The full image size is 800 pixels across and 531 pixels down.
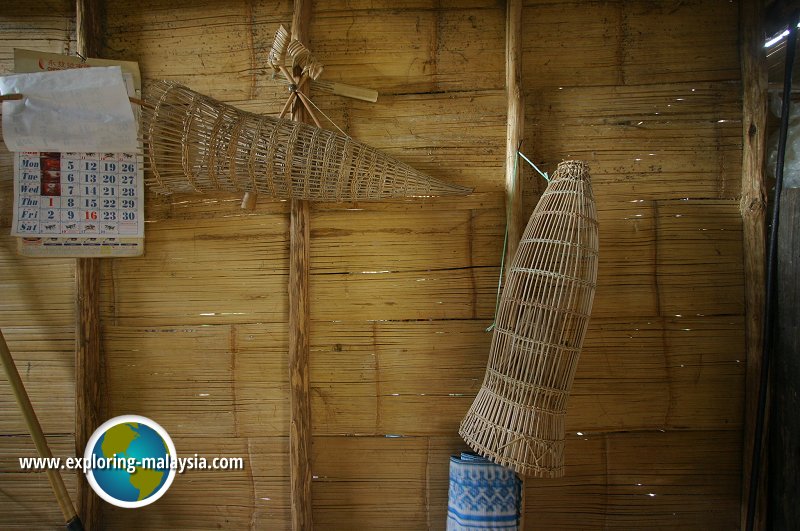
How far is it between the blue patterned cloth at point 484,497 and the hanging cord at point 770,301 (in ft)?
3.00

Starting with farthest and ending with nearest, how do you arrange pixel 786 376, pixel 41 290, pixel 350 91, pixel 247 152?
pixel 41 290 < pixel 350 91 < pixel 786 376 < pixel 247 152

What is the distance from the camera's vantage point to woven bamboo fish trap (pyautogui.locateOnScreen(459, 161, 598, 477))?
150cm

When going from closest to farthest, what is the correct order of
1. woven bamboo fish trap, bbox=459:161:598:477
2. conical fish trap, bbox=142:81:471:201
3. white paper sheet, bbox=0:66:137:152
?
woven bamboo fish trap, bbox=459:161:598:477
conical fish trap, bbox=142:81:471:201
white paper sheet, bbox=0:66:137:152

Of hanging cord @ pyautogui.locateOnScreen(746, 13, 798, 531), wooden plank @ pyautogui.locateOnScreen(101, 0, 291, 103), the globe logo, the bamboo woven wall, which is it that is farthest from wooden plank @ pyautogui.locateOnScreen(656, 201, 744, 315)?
Answer: the globe logo

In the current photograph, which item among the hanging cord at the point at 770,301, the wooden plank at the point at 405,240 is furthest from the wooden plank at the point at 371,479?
the hanging cord at the point at 770,301

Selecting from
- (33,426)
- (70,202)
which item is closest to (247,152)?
(70,202)

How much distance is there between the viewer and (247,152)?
1.62 meters

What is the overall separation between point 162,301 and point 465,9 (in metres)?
1.71

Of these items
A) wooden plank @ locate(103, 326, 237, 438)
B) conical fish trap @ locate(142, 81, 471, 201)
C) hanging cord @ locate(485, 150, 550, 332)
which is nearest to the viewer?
conical fish trap @ locate(142, 81, 471, 201)

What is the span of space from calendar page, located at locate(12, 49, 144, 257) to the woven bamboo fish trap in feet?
5.13

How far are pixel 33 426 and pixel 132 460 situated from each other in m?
0.38

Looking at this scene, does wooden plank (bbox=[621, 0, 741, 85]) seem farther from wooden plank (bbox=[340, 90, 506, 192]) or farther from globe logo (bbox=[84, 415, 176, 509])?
globe logo (bbox=[84, 415, 176, 509])

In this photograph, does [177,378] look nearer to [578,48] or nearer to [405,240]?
[405,240]

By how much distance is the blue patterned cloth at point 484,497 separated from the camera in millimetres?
1670
